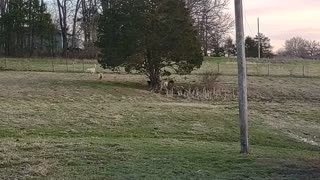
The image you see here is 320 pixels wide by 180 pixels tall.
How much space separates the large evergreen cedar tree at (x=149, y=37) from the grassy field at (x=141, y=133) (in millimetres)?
1945

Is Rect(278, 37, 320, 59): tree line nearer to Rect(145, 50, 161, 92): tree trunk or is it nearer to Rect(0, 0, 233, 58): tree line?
Rect(0, 0, 233, 58): tree line

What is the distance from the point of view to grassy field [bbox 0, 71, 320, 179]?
12234 millimetres

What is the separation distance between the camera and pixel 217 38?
8456 cm

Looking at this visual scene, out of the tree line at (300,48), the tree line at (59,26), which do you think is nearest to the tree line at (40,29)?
the tree line at (59,26)

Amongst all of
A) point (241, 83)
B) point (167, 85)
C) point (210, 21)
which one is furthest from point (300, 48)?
point (241, 83)

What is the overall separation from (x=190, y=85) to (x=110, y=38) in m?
6.51

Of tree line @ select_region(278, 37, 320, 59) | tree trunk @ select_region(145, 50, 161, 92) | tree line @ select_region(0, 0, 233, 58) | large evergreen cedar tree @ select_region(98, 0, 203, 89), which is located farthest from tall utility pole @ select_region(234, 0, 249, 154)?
tree line @ select_region(278, 37, 320, 59)

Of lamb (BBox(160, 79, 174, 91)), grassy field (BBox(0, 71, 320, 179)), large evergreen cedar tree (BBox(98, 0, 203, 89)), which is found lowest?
grassy field (BBox(0, 71, 320, 179))

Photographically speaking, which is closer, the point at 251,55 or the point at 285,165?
the point at 285,165

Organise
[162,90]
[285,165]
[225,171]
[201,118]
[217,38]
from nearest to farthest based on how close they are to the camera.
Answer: [225,171], [285,165], [201,118], [162,90], [217,38]

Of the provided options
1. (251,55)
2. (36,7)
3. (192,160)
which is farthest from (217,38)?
(192,160)

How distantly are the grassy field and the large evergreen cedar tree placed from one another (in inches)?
76.6

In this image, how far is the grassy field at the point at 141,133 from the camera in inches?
482

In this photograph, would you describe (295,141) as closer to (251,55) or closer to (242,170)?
(242,170)
